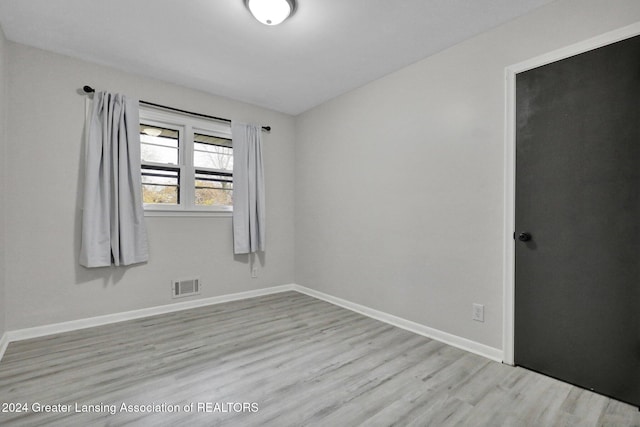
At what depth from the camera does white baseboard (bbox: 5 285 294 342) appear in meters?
2.58

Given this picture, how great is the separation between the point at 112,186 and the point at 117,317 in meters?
1.30

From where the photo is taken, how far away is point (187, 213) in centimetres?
346

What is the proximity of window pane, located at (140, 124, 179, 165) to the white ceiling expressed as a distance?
567 millimetres

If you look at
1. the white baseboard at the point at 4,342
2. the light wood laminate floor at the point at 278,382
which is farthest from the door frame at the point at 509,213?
the white baseboard at the point at 4,342

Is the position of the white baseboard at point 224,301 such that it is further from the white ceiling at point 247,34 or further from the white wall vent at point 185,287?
the white ceiling at point 247,34

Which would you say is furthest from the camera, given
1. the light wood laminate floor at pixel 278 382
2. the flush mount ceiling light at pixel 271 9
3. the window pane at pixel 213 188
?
the window pane at pixel 213 188

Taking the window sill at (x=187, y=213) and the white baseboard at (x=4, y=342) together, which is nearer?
the white baseboard at (x=4, y=342)

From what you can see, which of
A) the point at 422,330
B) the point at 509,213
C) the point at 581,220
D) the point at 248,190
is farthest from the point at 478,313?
the point at 248,190

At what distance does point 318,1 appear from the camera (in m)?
2.05

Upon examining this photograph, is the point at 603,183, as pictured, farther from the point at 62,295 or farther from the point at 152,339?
the point at 62,295

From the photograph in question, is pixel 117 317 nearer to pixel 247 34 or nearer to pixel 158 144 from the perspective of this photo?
pixel 158 144

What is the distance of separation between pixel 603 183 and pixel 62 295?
14.0 ft

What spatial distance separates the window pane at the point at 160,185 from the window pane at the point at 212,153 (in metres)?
0.31

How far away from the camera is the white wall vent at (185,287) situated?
3.35 meters
